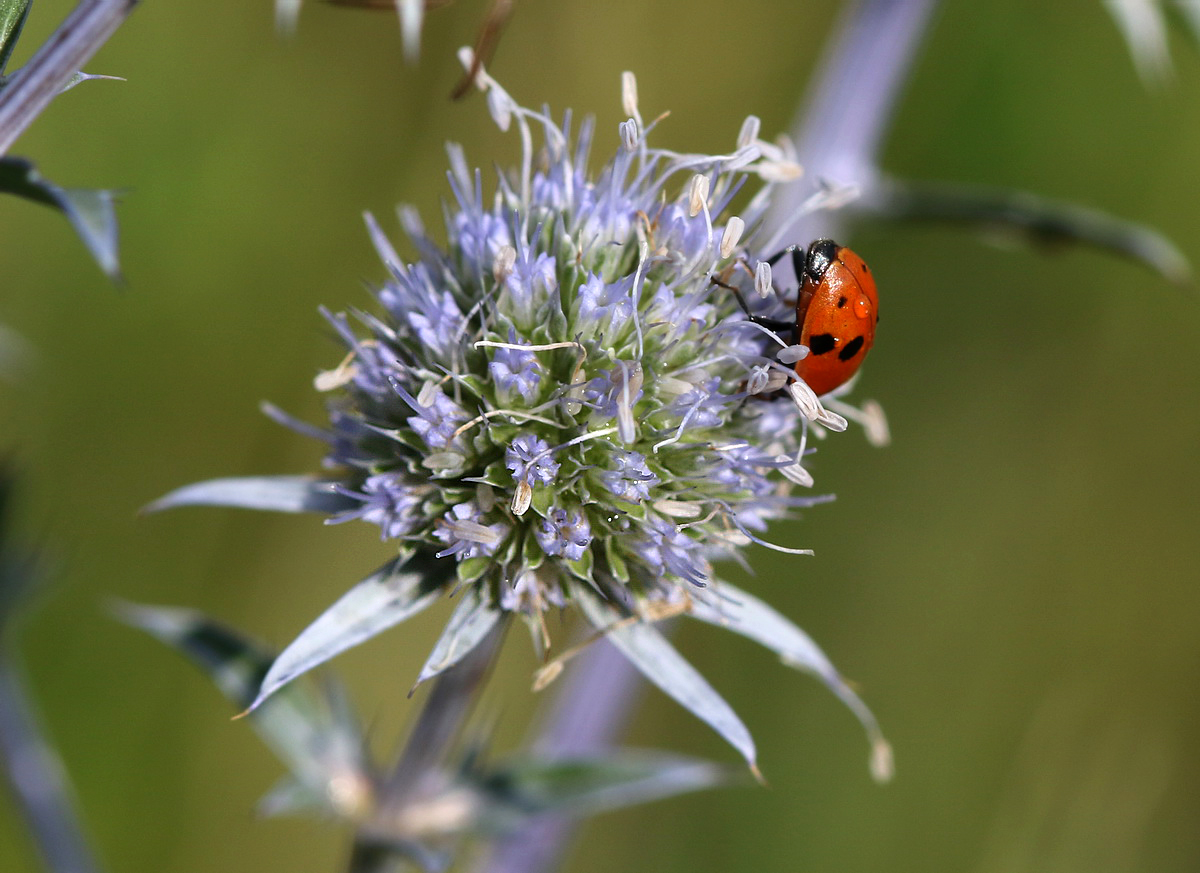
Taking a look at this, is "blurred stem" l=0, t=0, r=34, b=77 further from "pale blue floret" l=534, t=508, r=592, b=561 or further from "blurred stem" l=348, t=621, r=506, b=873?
"blurred stem" l=348, t=621, r=506, b=873

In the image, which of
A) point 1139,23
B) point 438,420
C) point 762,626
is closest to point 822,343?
point 762,626

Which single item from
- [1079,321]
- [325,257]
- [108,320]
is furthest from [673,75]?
[108,320]

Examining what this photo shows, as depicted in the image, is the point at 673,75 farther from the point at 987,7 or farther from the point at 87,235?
the point at 87,235

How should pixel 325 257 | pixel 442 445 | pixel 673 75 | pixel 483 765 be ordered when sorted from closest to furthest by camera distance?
pixel 442 445
pixel 483 765
pixel 325 257
pixel 673 75

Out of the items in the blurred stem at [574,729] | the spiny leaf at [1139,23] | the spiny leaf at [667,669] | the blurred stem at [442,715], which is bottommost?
the blurred stem at [574,729]

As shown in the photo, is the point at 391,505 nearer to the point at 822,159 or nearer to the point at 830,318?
the point at 830,318

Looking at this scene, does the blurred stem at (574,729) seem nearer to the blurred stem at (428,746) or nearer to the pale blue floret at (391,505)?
the blurred stem at (428,746)

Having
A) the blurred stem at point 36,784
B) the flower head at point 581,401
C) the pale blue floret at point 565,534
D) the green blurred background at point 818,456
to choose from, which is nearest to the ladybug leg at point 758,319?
the flower head at point 581,401
